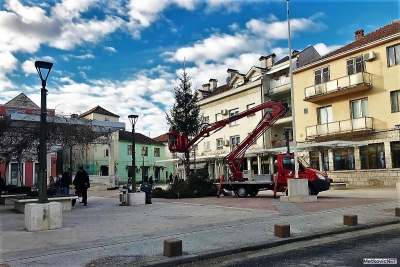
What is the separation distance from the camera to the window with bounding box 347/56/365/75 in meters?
29.2

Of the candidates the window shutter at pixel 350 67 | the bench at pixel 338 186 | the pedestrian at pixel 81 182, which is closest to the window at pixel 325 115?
the window shutter at pixel 350 67

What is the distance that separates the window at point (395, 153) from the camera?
26594 mm

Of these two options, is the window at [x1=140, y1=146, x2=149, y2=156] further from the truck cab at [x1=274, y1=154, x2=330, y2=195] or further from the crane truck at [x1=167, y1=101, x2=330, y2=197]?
the truck cab at [x1=274, y1=154, x2=330, y2=195]

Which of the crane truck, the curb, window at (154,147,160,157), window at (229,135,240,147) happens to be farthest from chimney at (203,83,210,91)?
the curb

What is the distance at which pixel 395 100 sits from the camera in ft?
89.3

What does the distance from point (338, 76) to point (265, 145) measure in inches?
400

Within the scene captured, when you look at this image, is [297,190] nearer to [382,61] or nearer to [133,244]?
[133,244]

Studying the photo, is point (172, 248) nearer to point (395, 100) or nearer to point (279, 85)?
point (395, 100)

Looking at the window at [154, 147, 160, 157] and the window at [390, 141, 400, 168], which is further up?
the window at [154, 147, 160, 157]

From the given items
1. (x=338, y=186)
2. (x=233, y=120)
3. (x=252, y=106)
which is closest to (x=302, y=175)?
(x=233, y=120)

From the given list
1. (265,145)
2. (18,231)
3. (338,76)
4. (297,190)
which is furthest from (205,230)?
(265,145)

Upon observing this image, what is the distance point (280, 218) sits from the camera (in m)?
11.5

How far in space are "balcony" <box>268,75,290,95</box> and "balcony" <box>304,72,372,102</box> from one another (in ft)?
11.9

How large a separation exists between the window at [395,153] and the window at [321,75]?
26.6ft
